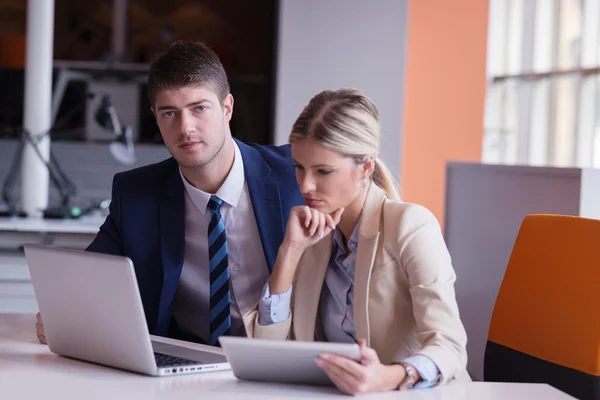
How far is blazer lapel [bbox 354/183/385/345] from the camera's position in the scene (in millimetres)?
1857

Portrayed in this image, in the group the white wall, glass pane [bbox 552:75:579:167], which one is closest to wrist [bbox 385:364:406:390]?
the white wall

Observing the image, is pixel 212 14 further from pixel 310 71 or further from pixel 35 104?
pixel 35 104

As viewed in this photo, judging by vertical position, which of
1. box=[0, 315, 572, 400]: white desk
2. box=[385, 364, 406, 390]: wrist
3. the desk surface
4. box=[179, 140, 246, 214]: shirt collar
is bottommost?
box=[0, 315, 572, 400]: white desk

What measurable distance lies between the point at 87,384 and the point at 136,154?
4728mm

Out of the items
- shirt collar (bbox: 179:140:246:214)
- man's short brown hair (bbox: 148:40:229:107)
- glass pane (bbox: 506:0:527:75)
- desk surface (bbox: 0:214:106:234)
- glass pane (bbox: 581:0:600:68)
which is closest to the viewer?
man's short brown hair (bbox: 148:40:229:107)

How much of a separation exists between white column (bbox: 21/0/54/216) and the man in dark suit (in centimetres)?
215

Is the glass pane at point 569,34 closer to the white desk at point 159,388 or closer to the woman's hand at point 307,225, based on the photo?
the woman's hand at point 307,225

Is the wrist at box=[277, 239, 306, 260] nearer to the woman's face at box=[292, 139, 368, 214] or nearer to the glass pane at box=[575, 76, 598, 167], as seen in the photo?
the woman's face at box=[292, 139, 368, 214]

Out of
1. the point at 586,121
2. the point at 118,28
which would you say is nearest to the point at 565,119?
the point at 586,121

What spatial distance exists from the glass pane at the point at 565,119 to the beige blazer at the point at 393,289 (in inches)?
194

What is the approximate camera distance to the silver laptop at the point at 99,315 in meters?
1.61

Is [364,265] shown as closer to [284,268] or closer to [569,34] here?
[284,268]

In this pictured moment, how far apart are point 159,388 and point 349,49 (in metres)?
3.77

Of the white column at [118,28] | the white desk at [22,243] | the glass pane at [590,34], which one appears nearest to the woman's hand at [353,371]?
the white desk at [22,243]
